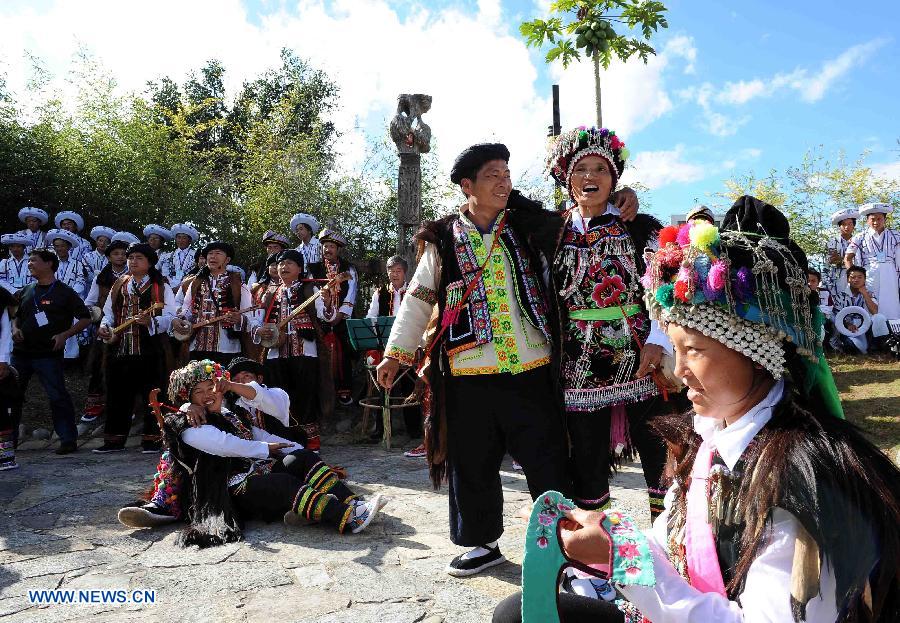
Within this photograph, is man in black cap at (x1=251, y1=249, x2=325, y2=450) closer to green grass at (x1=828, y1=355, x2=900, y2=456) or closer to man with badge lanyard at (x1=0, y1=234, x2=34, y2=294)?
man with badge lanyard at (x1=0, y1=234, x2=34, y2=294)

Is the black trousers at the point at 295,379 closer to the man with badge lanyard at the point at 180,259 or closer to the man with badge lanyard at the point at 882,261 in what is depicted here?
the man with badge lanyard at the point at 180,259

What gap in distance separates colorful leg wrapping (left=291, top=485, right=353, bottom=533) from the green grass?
378 cm

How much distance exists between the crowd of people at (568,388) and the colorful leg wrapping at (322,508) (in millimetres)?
14

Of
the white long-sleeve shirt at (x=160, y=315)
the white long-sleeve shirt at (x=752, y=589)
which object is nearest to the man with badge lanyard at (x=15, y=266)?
the white long-sleeve shirt at (x=160, y=315)

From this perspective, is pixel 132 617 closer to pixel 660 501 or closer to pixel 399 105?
pixel 660 501

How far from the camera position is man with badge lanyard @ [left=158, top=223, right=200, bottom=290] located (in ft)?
34.8

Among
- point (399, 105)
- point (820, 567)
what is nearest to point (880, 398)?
point (399, 105)

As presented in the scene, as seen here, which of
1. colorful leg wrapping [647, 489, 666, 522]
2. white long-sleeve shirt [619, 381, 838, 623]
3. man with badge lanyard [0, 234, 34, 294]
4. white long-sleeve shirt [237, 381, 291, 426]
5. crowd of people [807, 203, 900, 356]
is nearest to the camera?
white long-sleeve shirt [619, 381, 838, 623]

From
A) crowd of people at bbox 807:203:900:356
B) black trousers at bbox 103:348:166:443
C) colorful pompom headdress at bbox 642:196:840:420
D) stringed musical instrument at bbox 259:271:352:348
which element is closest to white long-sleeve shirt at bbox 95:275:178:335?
black trousers at bbox 103:348:166:443

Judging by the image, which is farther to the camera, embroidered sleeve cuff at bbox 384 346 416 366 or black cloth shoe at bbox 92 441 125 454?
black cloth shoe at bbox 92 441 125 454

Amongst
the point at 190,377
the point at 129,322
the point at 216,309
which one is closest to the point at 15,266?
the point at 129,322

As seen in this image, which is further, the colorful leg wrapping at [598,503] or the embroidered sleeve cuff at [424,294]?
the embroidered sleeve cuff at [424,294]

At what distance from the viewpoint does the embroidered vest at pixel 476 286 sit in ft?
11.1

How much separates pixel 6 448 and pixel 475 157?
18.9ft
